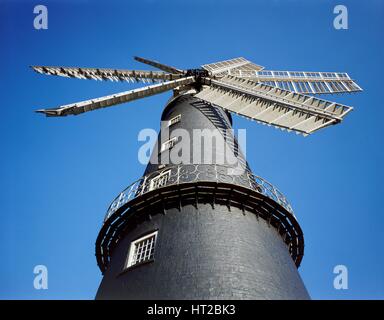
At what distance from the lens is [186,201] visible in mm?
15578

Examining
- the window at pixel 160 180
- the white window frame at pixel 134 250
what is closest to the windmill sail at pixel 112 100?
the window at pixel 160 180

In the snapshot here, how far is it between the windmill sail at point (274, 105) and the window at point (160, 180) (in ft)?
17.3

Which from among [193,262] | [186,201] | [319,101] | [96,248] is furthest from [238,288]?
[319,101]

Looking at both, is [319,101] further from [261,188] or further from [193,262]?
[193,262]

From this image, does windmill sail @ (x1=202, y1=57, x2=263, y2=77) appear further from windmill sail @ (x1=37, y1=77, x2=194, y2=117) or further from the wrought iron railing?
the wrought iron railing

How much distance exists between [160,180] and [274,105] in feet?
21.5

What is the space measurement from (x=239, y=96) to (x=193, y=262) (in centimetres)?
1160

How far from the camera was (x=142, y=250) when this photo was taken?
49.3ft

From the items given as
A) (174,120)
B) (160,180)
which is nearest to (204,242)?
(160,180)

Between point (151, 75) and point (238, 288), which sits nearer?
point (238, 288)

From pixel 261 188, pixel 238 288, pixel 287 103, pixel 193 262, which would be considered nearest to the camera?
pixel 238 288

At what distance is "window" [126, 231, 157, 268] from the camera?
14.4 meters

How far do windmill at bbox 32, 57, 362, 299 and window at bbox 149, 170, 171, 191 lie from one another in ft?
0.16

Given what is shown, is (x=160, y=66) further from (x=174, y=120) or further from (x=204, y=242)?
(x=204, y=242)
